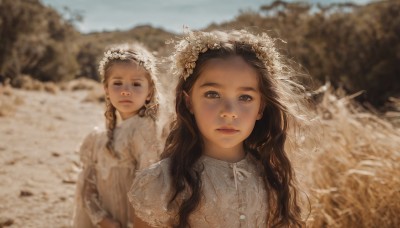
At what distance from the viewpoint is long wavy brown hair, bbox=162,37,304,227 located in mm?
1987

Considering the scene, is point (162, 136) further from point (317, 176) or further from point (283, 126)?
point (317, 176)

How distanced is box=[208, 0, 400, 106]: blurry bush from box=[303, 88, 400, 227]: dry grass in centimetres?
778

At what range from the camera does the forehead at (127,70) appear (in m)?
3.08

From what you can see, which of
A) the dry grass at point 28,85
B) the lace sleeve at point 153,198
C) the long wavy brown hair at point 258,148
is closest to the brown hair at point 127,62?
the long wavy brown hair at point 258,148

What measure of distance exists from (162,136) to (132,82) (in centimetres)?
43

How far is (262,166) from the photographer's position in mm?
2250

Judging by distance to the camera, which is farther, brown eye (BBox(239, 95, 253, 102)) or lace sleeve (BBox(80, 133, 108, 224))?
lace sleeve (BBox(80, 133, 108, 224))

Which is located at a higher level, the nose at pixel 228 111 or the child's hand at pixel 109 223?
the nose at pixel 228 111

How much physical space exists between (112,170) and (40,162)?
12.6 ft

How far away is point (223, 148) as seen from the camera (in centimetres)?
216

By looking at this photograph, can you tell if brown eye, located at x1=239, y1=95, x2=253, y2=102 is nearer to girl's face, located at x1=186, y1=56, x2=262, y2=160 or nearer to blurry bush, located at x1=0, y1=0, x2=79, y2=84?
girl's face, located at x1=186, y1=56, x2=262, y2=160

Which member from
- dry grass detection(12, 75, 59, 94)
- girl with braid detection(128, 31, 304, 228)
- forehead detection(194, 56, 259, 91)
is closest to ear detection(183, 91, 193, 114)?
girl with braid detection(128, 31, 304, 228)

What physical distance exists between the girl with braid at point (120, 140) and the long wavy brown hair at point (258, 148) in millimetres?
712

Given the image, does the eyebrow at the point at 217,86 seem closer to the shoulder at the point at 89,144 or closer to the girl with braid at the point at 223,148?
the girl with braid at the point at 223,148
